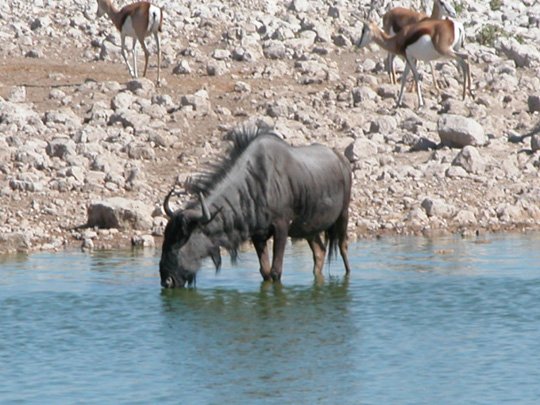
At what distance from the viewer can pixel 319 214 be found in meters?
15.2

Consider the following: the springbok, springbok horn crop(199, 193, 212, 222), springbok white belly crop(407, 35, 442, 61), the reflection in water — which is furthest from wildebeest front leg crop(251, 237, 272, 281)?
springbok white belly crop(407, 35, 442, 61)

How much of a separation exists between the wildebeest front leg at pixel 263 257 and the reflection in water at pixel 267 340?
106 mm

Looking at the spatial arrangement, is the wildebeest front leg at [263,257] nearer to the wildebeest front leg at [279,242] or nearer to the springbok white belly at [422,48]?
the wildebeest front leg at [279,242]

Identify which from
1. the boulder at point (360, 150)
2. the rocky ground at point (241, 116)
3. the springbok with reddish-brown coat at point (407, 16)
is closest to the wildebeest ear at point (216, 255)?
the rocky ground at point (241, 116)

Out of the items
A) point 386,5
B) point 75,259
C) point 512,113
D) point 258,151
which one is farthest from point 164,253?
point 386,5

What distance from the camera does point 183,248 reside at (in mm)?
14570

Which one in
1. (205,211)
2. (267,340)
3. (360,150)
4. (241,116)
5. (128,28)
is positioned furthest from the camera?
(128,28)

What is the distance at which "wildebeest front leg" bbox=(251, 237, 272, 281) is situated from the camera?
14898 mm

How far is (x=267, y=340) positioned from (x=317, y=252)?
10.9ft

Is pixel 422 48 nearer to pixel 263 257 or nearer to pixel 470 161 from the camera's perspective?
pixel 470 161

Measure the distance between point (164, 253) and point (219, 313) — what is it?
114 centimetres

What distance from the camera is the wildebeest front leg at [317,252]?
15641mm

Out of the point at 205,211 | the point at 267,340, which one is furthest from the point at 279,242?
the point at 267,340

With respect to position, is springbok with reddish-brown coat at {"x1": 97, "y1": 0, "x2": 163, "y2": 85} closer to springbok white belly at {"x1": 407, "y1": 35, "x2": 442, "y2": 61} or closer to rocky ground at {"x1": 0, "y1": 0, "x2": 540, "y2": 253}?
rocky ground at {"x1": 0, "y1": 0, "x2": 540, "y2": 253}
